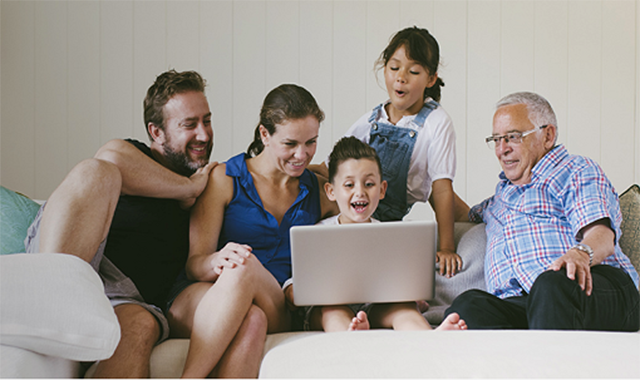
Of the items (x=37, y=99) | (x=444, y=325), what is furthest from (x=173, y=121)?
(x=37, y=99)

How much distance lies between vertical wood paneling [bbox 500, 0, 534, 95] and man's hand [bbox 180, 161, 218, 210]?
175cm

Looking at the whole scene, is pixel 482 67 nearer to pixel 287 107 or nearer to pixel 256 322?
pixel 287 107

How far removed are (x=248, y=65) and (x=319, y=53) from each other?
0.37 meters

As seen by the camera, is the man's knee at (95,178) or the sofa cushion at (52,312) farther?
the man's knee at (95,178)

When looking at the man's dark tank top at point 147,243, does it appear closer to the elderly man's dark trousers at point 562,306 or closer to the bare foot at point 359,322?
the bare foot at point 359,322

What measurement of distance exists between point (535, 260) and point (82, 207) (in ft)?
4.23

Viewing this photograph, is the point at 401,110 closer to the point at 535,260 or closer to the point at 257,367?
the point at 535,260

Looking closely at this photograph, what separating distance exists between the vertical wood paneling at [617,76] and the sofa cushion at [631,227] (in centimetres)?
110

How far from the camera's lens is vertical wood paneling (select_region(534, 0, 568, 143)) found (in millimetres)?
2793

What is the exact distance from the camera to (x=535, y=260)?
1639 mm

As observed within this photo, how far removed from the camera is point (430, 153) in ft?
6.59

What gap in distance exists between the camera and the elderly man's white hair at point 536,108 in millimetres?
1778

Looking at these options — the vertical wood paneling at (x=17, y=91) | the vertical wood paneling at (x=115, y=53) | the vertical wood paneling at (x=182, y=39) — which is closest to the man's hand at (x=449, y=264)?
the vertical wood paneling at (x=182, y=39)

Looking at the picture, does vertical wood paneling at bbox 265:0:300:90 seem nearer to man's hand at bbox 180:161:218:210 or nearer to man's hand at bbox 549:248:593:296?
man's hand at bbox 180:161:218:210
